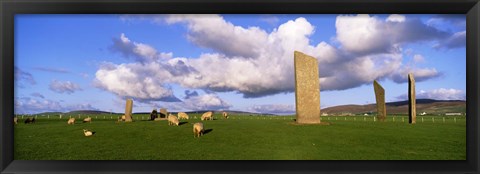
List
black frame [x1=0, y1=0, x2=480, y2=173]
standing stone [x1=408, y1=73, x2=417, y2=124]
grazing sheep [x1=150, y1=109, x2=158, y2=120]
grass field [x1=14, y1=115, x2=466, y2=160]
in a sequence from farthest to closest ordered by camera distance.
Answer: grazing sheep [x1=150, y1=109, x2=158, y2=120]
standing stone [x1=408, y1=73, x2=417, y2=124]
grass field [x1=14, y1=115, x2=466, y2=160]
black frame [x1=0, y1=0, x2=480, y2=173]

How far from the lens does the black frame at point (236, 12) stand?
364 centimetres

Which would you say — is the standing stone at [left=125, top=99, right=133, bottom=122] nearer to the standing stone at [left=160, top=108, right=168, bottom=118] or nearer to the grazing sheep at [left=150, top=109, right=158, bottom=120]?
the grazing sheep at [left=150, top=109, right=158, bottom=120]

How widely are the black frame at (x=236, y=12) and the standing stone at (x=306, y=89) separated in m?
4.52

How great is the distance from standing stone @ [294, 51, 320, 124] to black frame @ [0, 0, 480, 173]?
4.52m

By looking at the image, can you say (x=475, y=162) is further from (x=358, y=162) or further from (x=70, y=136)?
(x=70, y=136)

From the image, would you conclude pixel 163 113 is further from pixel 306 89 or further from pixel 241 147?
pixel 241 147

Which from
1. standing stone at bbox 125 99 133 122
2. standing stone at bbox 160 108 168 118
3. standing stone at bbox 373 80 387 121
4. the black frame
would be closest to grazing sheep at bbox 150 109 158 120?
standing stone at bbox 160 108 168 118

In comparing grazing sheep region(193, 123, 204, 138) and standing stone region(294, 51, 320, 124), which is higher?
standing stone region(294, 51, 320, 124)

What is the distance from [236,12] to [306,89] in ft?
15.9

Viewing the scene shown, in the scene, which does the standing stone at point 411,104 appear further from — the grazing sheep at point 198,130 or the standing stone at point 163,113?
the standing stone at point 163,113

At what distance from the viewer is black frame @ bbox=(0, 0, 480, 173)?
11.9ft

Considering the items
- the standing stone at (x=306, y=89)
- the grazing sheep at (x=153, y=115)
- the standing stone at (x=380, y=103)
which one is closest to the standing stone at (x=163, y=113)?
the grazing sheep at (x=153, y=115)

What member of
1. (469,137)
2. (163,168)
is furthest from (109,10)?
(469,137)

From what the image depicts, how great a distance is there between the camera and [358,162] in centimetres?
372
